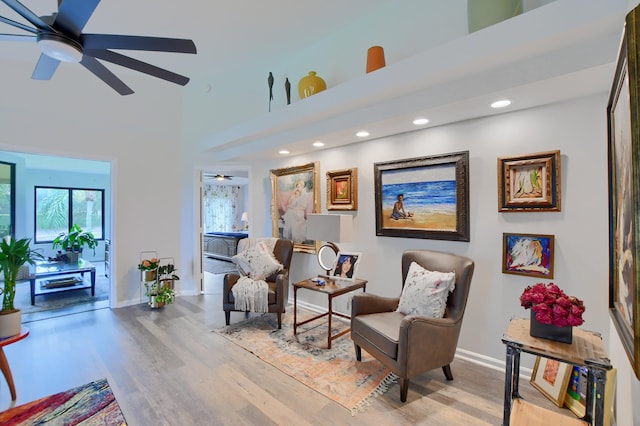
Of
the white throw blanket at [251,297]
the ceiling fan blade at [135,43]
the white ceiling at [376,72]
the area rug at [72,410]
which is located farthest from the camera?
the white throw blanket at [251,297]

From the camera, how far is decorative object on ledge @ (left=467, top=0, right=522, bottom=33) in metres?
2.24

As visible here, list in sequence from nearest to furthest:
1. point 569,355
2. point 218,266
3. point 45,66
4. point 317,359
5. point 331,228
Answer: point 569,355 → point 45,66 → point 317,359 → point 331,228 → point 218,266

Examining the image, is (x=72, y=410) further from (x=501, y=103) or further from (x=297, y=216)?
(x=501, y=103)

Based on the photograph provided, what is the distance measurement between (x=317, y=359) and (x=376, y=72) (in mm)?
2672

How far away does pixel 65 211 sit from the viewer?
26.3 feet

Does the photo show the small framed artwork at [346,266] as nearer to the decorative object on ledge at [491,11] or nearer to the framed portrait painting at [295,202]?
the framed portrait painting at [295,202]

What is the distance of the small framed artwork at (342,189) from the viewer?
12.4 feet

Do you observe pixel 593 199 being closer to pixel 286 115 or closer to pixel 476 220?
pixel 476 220

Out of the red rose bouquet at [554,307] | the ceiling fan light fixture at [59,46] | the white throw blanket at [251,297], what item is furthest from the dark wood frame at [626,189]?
the white throw blanket at [251,297]

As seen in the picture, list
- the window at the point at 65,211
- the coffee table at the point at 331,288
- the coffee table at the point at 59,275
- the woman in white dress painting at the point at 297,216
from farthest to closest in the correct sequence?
the window at the point at 65,211
the coffee table at the point at 59,275
the woman in white dress painting at the point at 297,216
the coffee table at the point at 331,288

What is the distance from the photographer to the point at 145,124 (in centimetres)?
493

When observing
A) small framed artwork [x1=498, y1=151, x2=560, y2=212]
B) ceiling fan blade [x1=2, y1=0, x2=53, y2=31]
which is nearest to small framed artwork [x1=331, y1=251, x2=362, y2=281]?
small framed artwork [x1=498, y1=151, x2=560, y2=212]

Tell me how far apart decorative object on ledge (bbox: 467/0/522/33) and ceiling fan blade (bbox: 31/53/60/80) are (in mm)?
3159

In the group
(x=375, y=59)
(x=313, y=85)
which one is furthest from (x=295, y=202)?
(x=375, y=59)
